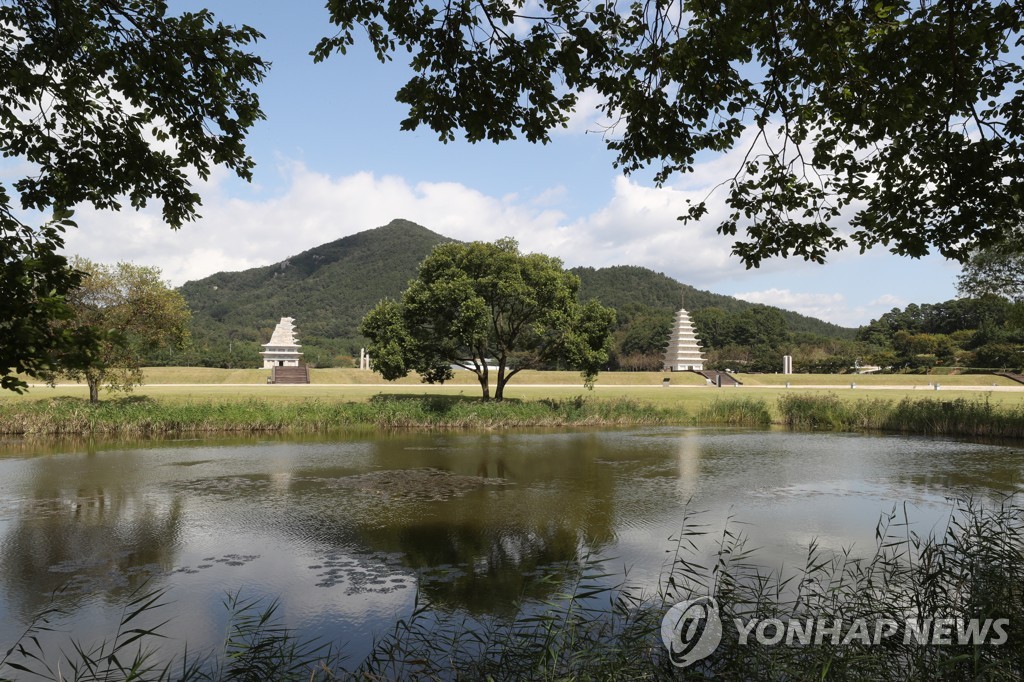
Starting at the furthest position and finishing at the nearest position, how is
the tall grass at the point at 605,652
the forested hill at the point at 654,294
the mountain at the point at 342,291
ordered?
the forested hill at the point at 654,294, the mountain at the point at 342,291, the tall grass at the point at 605,652

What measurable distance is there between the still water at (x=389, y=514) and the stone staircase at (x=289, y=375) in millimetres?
32391

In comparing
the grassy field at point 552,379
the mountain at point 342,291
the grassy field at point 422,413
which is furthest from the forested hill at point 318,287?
the grassy field at point 422,413

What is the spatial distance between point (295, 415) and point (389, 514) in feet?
52.3

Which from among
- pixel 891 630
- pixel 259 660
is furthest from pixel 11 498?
pixel 891 630

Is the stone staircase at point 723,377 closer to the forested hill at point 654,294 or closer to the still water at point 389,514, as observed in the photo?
the still water at point 389,514

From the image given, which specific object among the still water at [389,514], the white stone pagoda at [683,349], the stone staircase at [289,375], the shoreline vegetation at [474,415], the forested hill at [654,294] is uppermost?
the forested hill at [654,294]

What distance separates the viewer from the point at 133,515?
1173cm

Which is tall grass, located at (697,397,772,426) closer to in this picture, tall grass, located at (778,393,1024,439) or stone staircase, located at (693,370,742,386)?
tall grass, located at (778,393,1024,439)

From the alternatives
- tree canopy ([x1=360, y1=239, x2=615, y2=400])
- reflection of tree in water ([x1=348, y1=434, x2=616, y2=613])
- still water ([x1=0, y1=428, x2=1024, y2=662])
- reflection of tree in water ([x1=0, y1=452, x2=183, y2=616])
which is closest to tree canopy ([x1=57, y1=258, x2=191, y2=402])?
still water ([x1=0, y1=428, x2=1024, y2=662])

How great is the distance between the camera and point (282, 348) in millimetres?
84812

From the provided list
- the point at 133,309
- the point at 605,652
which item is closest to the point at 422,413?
the point at 133,309

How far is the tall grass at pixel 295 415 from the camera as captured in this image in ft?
77.4

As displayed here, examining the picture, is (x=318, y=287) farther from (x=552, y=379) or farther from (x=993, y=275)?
(x=993, y=275)

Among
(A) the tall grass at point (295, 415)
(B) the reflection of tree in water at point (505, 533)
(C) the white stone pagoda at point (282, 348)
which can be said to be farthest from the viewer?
(C) the white stone pagoda at point (282, 348)
